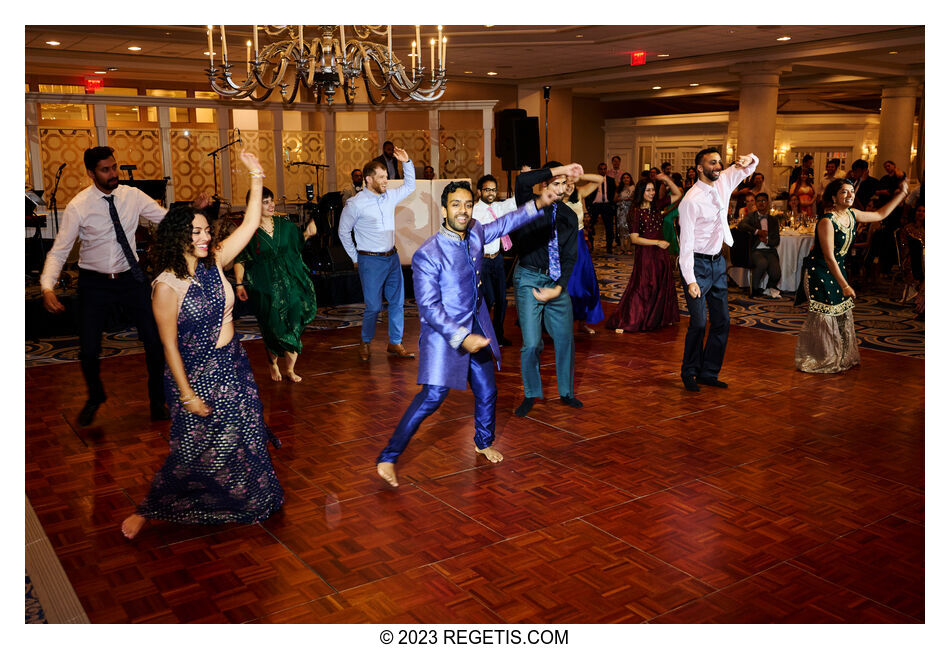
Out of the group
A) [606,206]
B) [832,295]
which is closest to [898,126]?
[606,206]

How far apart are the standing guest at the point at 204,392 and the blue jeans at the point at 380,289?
108 inches

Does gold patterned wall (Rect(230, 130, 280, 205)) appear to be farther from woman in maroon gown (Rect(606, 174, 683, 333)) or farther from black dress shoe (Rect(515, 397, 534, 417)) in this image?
black dress shoe (Rect(515, 397, 534, 417))

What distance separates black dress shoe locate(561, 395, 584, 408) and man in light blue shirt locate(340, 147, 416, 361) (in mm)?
1613

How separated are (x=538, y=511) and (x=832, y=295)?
3.10m

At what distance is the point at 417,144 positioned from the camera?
38.6ft

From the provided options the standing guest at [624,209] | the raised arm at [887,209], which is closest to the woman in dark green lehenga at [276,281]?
the raised arm at [887,209]

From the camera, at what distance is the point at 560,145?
18.6 m

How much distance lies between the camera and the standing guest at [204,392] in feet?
9.52

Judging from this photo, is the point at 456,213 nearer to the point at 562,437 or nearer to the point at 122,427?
the point at 562,437

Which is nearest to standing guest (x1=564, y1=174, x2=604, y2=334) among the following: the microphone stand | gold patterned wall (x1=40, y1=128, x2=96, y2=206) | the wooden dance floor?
the wooden dance floor

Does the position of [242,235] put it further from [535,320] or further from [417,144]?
[417,144]
